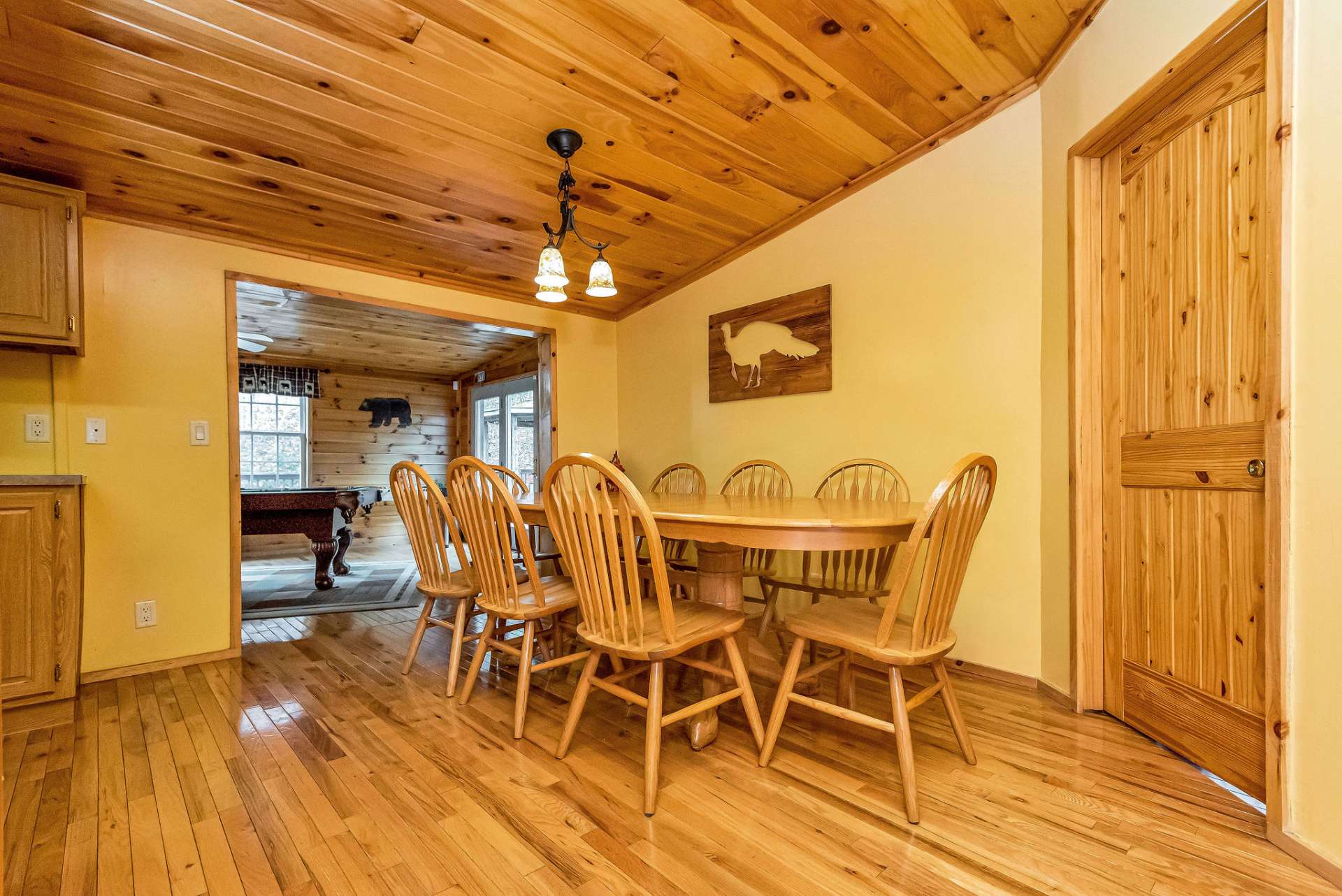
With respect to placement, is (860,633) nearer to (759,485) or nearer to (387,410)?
(759,485)

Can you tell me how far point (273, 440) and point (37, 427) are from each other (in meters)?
3.88

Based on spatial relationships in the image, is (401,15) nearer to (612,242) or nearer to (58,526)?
(612,242)

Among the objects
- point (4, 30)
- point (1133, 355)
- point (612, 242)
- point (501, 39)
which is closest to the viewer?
point (4, 30)

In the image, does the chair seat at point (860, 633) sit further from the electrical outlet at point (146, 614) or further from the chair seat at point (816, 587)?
the electrical outlet at point (146, 614)

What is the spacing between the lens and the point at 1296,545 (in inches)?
55.4

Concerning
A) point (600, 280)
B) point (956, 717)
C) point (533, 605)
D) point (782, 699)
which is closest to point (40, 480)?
point (533, 605)

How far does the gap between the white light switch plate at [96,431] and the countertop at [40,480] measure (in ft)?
1.09

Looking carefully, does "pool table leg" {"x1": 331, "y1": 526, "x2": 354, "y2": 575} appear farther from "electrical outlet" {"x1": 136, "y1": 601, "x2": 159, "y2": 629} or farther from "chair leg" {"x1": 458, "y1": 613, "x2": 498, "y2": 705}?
"chair leg" {"x1": 458, "y1": 613, "x2": 498, "y2": 705}

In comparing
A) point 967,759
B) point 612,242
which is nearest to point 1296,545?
point 967,759

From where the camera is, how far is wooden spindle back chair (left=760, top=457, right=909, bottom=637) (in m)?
2.41

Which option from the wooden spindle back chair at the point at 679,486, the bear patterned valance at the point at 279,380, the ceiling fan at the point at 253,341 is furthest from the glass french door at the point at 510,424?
the wooden spindle back chair at the point at 679,486

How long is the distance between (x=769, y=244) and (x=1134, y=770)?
2767 mm

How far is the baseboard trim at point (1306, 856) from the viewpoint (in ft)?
4.29

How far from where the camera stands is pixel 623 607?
164 cm
